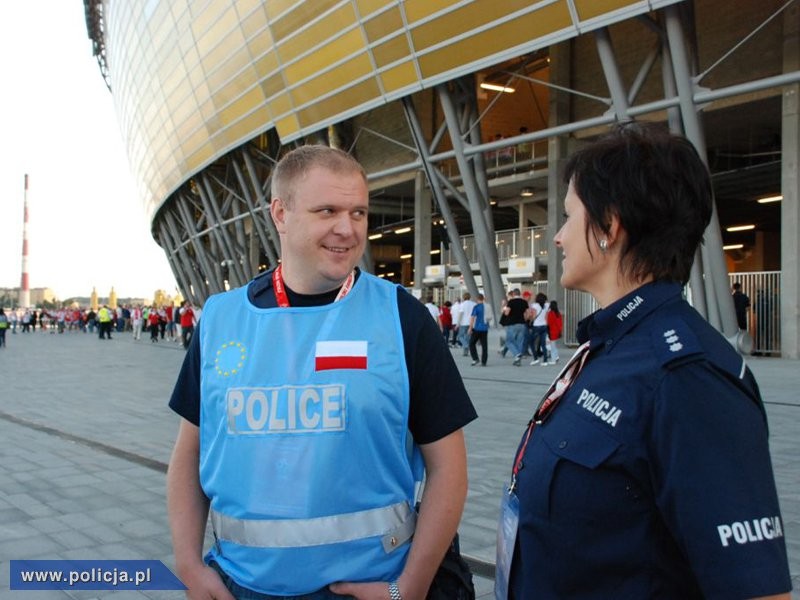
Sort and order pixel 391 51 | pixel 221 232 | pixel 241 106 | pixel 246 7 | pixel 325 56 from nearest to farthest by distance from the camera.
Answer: pixel 391 51 → pixel 325 56 → pixel 246 7 → pixel 241 106 → pixel 221 232

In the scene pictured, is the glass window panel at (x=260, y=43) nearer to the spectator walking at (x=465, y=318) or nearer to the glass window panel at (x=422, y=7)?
the glass window panel at (x=422, y=7)

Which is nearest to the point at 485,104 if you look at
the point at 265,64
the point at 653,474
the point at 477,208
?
the point at 265,64

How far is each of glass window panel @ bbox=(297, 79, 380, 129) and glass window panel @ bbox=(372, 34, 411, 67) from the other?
33.3 inches

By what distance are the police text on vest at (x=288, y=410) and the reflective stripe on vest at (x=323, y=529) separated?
0.73 ft

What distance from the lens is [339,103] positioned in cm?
2266

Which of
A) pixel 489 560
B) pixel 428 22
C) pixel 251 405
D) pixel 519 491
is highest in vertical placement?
pixel 428 22

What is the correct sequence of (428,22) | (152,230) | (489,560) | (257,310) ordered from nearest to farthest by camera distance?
(257,310) → (489,560) → (428,22) → (152,230)

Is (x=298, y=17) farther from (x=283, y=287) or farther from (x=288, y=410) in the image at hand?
(x=288, y=410)

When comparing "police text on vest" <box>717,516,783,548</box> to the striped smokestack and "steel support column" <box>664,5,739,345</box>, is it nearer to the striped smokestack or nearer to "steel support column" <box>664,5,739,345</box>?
"steel support column" <box>664,5,739,345</box>

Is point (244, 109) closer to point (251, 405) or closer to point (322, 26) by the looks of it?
point (322, 26)

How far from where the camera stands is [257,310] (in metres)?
2.06

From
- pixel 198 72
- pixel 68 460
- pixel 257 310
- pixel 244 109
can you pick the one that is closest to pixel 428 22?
pixel 244 109

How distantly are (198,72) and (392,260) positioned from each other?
2329cm

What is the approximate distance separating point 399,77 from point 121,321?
1414 inches
